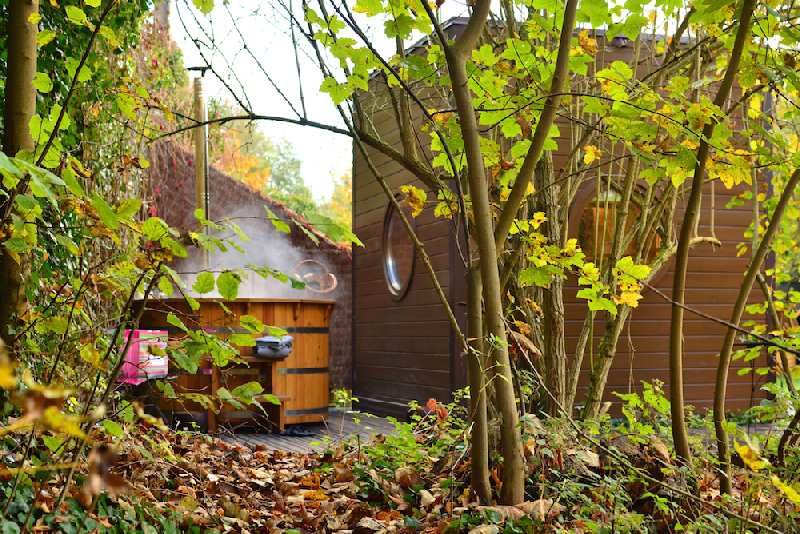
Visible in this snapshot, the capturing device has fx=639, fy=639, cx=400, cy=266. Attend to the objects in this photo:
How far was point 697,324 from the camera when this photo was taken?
6438mm

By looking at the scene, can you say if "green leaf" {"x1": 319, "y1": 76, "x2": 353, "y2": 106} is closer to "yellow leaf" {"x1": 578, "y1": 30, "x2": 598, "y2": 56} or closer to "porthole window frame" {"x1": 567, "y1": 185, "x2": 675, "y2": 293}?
"yellow leaf" {"x1": 578, "y1": 30, "x2": 598, "y2": 56}

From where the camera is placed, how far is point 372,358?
7.85 meters

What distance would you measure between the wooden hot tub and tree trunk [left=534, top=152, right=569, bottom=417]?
251 centimetres

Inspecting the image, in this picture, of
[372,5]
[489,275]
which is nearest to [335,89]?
[372,5]

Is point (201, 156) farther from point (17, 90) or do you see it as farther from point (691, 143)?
point (691, 143)

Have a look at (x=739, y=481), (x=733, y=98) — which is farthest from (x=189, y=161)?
(x=739, y=481)

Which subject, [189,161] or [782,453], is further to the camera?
[189,161]

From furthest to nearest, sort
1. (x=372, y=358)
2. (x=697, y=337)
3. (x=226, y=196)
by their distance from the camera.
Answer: (x=226, y=196)
(x=372, y=358)
(x=697, y=337)

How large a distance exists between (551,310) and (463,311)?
2583 mm

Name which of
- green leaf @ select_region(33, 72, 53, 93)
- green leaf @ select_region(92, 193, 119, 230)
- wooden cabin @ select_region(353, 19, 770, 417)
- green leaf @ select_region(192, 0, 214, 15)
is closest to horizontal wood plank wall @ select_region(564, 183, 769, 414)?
wooden cabin @ select_region(353, 19, 770, 417)

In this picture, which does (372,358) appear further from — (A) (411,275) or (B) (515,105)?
(B) (515,105)

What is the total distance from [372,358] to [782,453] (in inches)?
222

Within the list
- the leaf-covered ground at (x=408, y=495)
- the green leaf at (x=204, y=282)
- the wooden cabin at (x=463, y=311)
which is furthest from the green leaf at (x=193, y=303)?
the wooden cabin at (x=463, y=311)

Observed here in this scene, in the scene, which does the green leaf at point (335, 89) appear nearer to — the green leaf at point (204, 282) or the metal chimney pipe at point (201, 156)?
the green leaf at point (204, 282)
